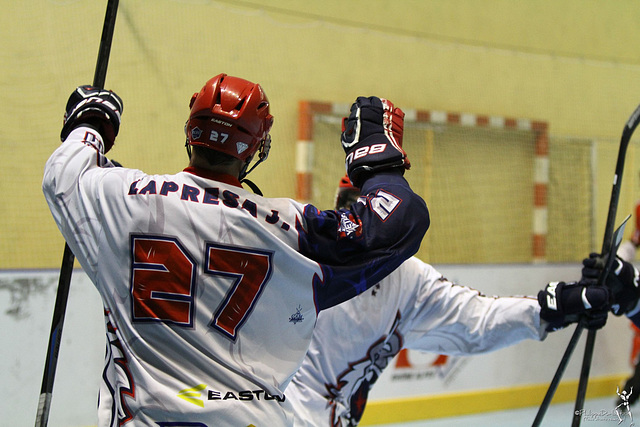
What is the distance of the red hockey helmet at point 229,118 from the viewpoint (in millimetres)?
1359

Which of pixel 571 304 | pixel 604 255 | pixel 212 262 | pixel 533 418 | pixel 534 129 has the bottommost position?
pixel 533 418

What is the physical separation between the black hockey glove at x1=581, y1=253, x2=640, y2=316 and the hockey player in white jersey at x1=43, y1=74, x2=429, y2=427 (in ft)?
3.93

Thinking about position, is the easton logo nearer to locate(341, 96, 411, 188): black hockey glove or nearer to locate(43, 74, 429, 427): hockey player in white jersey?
locate(43, 74, 429, 427): hockey player in white jersey

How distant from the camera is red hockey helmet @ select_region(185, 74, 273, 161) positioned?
136 centimetres

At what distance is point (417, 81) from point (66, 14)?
2.87 metres

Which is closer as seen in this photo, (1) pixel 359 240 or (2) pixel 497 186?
A: (1) pixel 359 240

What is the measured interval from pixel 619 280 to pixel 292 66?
310cm

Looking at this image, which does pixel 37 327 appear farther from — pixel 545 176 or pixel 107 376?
pixel 545 176

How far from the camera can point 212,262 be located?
1281 mm

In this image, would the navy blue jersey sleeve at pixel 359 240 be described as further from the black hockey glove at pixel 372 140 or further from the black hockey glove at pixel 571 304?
the black hockey glove at pixel 571 304

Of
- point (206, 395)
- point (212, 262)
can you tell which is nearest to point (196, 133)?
point (212, 262)

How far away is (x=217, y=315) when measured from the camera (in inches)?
50.8

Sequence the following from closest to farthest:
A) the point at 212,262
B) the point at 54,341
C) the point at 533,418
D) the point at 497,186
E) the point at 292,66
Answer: the point at 212,262, the point at 54,341, the point at 533,418, the point at 292,66, the point at 497,186

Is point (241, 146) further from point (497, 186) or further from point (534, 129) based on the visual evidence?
point (534, 129)
